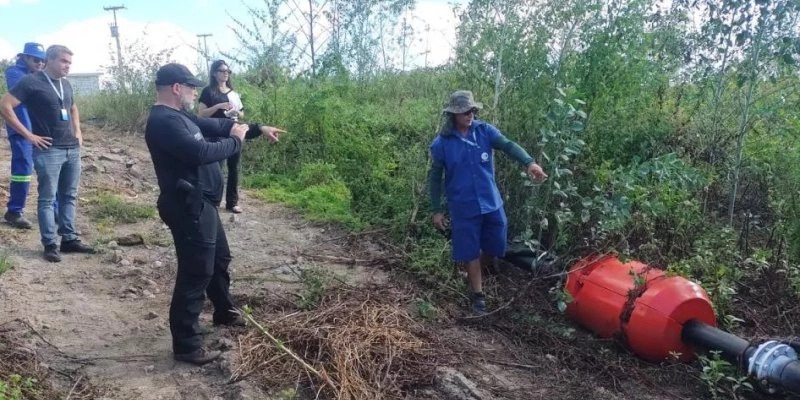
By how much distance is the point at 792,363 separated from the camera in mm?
3725

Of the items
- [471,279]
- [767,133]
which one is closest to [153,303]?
[471,279]

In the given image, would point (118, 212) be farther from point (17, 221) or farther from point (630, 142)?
point (630, 142)

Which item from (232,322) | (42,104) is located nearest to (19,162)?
(42,104)

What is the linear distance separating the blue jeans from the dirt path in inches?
9.4

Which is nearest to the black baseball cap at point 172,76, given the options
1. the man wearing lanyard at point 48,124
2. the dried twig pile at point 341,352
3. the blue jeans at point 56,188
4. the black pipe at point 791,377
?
the dried twig pile at point 341,352

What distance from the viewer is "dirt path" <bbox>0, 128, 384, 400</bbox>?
12.3 ft

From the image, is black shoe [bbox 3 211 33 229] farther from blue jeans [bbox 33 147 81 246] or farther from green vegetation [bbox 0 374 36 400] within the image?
green vegetation [bbox 0 374 36 400]

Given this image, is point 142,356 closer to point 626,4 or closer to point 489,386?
point 489,386

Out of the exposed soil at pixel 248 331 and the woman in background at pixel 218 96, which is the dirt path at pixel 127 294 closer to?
the exposed soil at pixel 248 331

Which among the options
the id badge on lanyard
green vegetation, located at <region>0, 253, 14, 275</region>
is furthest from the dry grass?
the id badge on lanyard

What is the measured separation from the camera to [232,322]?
439 cm

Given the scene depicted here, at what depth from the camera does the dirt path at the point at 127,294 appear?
374 centimetres

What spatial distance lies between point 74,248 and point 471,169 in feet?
11.6

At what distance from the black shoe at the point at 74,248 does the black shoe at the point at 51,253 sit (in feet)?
0.69
